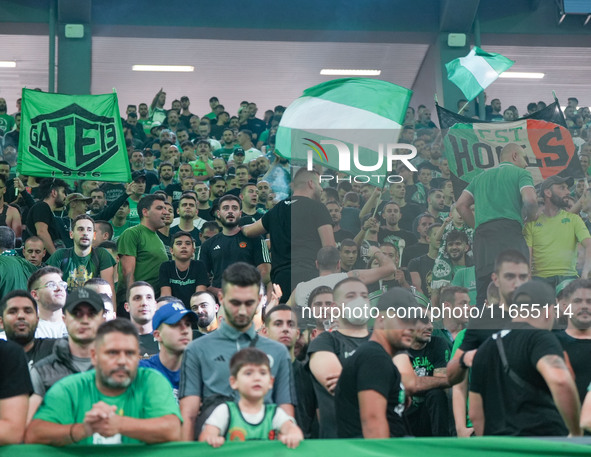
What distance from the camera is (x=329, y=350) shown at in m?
6.40

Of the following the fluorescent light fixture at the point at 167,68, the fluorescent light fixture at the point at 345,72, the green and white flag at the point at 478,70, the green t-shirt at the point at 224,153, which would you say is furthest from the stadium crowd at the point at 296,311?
the fluorescent light fixture at the point at 345,72

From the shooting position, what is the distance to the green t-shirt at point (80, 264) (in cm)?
908

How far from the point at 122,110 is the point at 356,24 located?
19.9 ft

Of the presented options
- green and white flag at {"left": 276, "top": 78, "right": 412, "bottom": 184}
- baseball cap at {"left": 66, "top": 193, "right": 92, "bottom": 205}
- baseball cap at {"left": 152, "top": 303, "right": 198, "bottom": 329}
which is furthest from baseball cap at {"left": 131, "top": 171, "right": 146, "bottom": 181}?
baseball cap at {"left": 152, "top": 303, "right": 198, "bottom": 329}

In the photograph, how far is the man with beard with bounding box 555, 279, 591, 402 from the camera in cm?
614

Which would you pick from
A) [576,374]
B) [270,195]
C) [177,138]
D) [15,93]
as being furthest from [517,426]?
[15,93]

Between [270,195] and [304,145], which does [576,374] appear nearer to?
[304,145]

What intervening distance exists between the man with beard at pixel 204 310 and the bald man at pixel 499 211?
2.34 meters

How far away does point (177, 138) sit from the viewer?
54.2ft

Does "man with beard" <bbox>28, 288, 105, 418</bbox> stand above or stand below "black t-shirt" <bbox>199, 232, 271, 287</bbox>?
below

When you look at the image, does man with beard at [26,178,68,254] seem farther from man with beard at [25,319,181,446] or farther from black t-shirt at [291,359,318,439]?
man with beard at [25,319,181,446]

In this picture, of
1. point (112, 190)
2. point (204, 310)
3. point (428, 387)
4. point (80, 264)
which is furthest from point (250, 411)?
point (112, 190)

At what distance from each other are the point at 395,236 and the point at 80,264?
12.2 feet

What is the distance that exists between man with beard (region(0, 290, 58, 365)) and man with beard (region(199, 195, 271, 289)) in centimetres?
325
